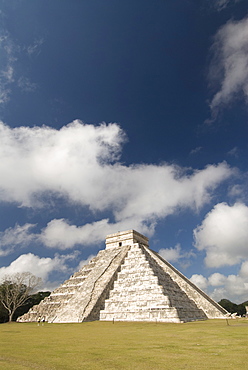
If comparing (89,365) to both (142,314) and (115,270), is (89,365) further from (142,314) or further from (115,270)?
(115,270)

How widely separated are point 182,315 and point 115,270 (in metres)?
10.2

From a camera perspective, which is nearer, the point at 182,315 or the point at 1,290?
the point at 182,315

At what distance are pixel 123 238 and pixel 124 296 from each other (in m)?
14.1

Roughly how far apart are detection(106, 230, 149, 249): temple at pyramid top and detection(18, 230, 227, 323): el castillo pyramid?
85.3 inches

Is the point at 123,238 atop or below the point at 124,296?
atop

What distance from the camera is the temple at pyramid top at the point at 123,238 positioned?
38.4 metres

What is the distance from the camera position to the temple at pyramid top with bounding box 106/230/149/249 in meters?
38.4

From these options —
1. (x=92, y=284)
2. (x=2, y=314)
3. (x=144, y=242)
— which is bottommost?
(x=2, y=314)

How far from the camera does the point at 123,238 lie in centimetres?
3894

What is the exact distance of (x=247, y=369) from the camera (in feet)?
18.5

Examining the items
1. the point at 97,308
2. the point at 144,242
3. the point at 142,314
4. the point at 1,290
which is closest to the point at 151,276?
the point at 142,314

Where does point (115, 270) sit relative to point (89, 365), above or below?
above

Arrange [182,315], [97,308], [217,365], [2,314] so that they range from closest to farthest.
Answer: [217,365]
[182,315]
[97,308]
[2,314]

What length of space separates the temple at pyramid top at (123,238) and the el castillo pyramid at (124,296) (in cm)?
217
